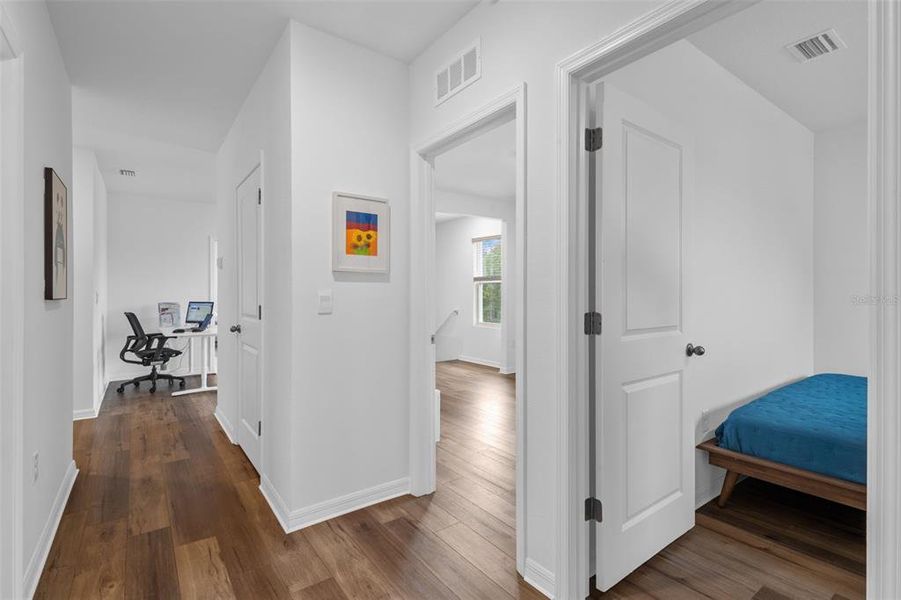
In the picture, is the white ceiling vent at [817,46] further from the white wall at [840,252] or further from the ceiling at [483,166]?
the ceiling at [483,166]


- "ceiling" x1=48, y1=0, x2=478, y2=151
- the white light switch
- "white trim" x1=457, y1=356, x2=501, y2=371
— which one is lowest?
"white trim" x1=457, y1=356, x2=501, y2=371

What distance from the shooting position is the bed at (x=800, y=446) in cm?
211

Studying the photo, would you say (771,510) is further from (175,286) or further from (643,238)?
(175,286)

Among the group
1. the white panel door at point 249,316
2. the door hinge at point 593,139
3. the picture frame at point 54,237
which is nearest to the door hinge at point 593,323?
the door hinge at point 593,139

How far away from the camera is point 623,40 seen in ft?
4.93

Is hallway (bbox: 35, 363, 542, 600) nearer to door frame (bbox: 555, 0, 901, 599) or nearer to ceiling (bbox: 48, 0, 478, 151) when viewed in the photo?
door frame (bbox: 555, 0, 901, 599)

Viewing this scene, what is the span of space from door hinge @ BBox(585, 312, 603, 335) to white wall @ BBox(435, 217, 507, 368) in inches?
218

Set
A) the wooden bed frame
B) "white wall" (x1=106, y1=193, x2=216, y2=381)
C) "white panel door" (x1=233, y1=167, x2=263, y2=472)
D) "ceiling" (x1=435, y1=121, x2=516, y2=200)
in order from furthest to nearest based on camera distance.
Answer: "white wall" (x1=106, y1=193, x2=216, y2=381)
"ceiling" (x1=435, y1=121, x2=516, y2=200)
"white panel door" (x1=233, y1=167, x2=263, y2=472)
the wooden bed frame

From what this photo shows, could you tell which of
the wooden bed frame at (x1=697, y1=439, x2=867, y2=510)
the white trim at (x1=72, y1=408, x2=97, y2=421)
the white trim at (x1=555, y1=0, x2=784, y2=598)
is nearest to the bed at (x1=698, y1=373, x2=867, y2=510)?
the wooden bed frame at (x1=697, y1=439, x2=867, y2=510)

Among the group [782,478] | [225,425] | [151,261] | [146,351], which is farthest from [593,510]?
[151,261]

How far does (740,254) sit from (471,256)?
518cm

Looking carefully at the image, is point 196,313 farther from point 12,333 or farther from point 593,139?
point 593,139

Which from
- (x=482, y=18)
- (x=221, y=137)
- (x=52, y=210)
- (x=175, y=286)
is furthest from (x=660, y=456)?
(x=175, y=286)

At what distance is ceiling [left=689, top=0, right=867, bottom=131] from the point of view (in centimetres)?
217
